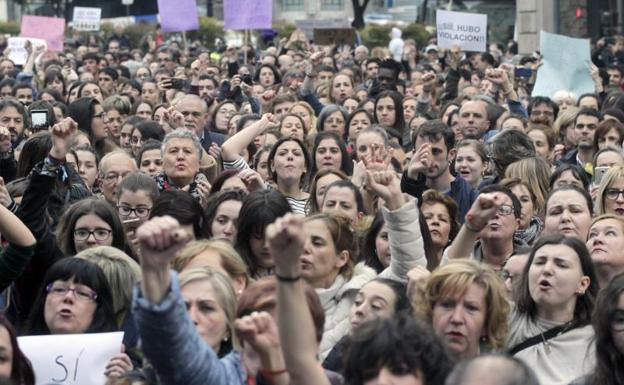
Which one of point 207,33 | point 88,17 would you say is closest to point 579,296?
point 88,17

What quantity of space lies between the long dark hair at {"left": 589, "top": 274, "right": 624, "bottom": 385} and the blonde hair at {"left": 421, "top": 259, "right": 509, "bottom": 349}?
1.17 ft

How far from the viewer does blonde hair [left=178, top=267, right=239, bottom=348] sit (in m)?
5.59

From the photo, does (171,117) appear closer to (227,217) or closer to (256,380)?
(227,217)

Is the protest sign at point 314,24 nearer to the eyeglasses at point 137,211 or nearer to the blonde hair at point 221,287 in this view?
the eyeglasses at point 137,211

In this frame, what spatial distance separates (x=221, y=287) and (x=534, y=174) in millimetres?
5281

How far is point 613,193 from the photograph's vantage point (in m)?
9.47

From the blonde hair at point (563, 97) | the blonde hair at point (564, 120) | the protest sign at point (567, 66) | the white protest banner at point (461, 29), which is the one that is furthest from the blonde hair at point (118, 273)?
the white protest banner at point (461, 29)

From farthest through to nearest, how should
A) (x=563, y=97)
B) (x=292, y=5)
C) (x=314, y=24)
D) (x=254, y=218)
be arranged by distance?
(x=292, y=5)
(x=314, y=24)
(x=563, y=97)
(x=254, y=218)

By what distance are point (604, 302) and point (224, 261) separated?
1.54 m

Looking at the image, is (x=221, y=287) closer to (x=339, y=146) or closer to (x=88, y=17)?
(x=339, y=146)

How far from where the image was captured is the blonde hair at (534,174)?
1049 cm

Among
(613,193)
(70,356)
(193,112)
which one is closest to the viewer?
(70,356)

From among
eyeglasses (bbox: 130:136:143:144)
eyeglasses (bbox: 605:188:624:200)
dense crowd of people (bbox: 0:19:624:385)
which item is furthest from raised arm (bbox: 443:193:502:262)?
eyeglasses (bbox: 130:136:143:144)

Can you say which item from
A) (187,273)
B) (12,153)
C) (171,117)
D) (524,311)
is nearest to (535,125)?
(171,117)
